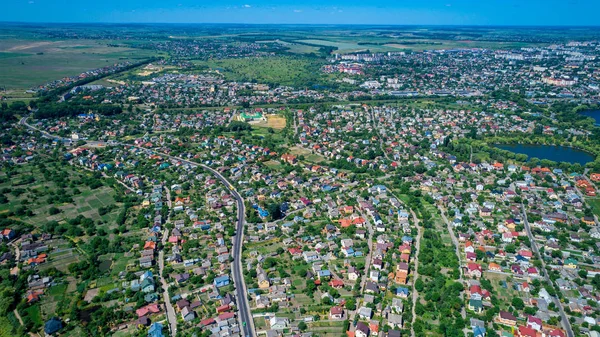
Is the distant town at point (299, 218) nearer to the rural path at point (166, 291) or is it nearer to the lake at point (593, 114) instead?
the rural path at point (166, 291)

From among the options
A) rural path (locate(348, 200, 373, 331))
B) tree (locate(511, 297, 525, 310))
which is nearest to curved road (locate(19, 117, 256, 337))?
rural path (locate(348, 200, 373, 331))

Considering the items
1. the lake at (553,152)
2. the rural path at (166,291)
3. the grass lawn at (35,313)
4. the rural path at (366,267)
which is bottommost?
the grass lawn at (35,313)

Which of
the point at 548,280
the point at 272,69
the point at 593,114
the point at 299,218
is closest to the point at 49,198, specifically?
the point at 299,218

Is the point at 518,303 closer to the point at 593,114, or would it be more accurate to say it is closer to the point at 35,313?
the point at 35,313

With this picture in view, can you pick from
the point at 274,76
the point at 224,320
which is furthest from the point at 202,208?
the point at 274,76

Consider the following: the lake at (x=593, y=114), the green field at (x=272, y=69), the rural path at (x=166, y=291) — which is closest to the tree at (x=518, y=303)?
the rural path at (x=166, y=291)

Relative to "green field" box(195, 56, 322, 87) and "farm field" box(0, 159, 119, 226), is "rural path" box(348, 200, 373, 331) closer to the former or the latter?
"farm field" box(0, 159, 119, 226)

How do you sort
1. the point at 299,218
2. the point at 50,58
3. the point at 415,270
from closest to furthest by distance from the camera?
the point at 415,270
the point at 299,218
the point at 50,58
